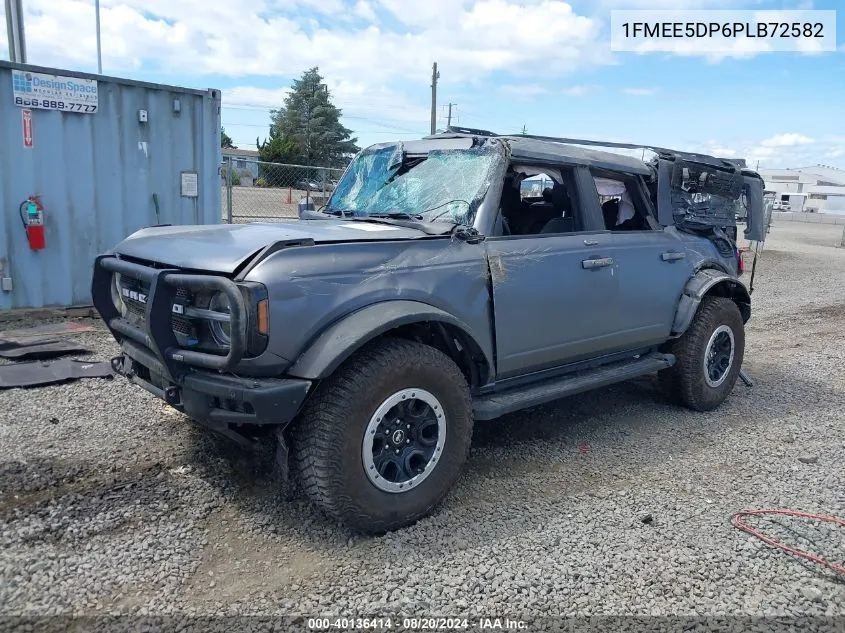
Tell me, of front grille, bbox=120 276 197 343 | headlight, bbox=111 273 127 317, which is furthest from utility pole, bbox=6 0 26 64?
front grille, bbox=120 276 197 343

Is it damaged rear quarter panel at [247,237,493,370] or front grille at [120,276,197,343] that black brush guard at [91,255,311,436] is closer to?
front grille at [120,276,197,343]

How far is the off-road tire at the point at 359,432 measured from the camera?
3.17 metres

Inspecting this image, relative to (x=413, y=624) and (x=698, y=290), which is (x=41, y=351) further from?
(x=698, y=290)

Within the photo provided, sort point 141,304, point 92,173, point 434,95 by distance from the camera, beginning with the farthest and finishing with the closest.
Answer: point 434,95
point 92,173
point 141,304

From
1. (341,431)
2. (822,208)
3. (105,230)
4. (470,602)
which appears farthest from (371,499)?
(822,208)

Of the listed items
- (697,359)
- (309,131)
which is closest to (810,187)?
(309,131)

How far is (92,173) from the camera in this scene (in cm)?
780

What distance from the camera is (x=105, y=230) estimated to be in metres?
7.96

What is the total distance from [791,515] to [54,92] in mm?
7836

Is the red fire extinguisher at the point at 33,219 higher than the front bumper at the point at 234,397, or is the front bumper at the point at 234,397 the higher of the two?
the red fire extinguisher at the point at 33,219

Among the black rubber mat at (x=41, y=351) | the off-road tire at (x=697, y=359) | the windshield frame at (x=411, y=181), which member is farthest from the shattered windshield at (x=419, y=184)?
the black rubber mat at (x=41, y=351)

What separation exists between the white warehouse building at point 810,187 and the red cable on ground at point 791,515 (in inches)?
2201

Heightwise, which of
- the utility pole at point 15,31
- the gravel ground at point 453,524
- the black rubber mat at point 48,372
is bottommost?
the gravel ground at point 453,524

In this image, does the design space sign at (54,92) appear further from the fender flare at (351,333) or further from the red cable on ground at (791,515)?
the red cable on ground at (791,515)
